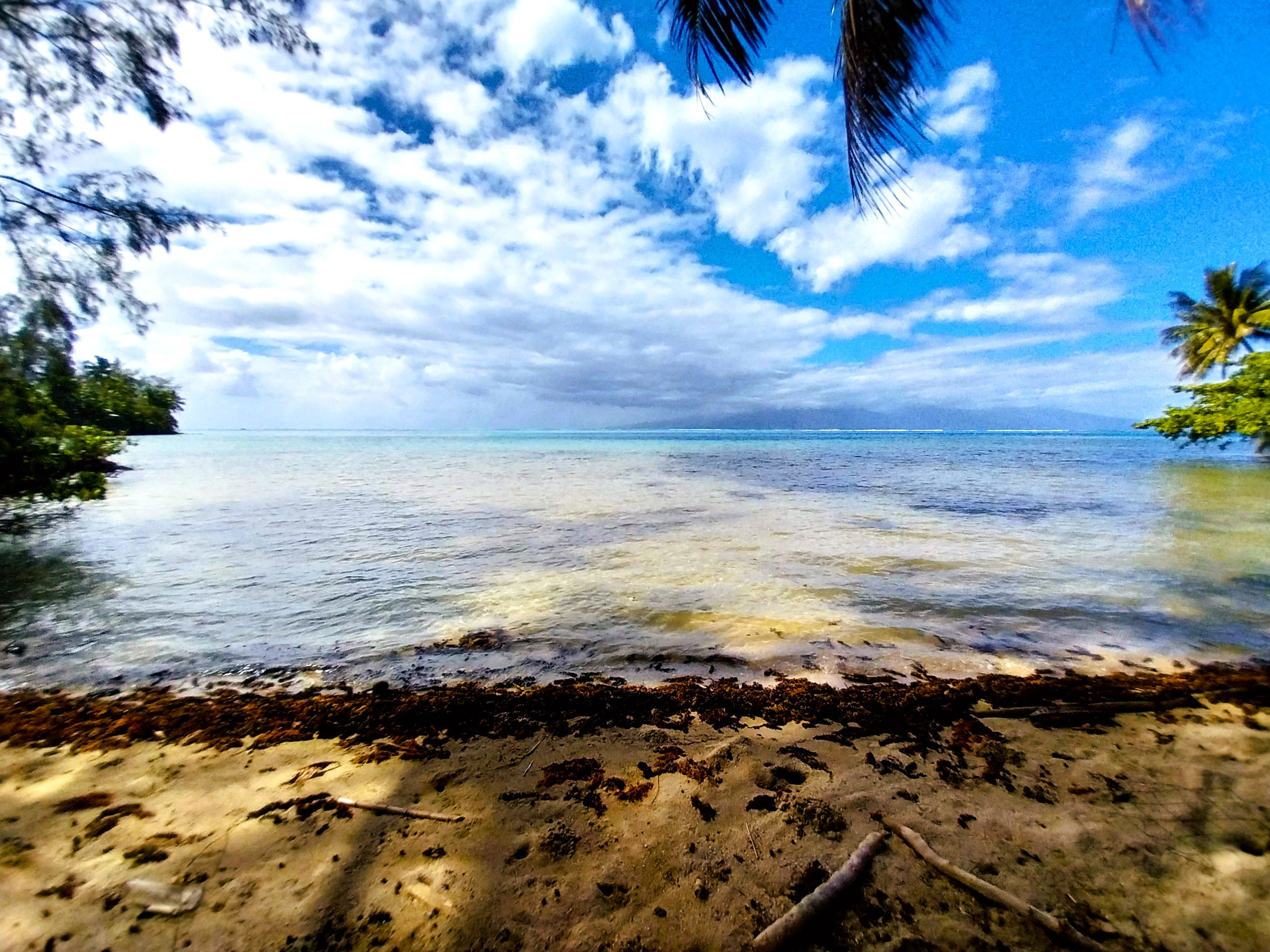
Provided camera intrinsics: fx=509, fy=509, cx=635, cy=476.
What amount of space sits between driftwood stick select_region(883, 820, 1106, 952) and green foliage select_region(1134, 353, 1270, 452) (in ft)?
87.7

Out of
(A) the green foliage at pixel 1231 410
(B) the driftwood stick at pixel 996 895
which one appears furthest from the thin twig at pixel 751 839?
(A) the green foliage at pixel 1231 410

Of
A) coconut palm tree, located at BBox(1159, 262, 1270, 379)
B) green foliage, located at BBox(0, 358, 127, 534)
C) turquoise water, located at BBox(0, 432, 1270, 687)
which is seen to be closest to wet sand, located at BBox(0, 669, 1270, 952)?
turquoise water, located at BBox(0, 432, 1270, 687)

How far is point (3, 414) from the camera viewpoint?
8281 mm

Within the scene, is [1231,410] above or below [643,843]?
above

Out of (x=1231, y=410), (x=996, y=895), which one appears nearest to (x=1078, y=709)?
(x=996, y=895)

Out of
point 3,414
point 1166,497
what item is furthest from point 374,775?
point 1166,497

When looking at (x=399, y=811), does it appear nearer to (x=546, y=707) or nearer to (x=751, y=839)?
(x=546, y=707)

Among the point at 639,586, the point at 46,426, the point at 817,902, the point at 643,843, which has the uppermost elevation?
the point at 46,426

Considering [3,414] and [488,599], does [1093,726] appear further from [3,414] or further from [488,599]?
[3,414]

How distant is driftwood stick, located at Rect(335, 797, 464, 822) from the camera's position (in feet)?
8.64

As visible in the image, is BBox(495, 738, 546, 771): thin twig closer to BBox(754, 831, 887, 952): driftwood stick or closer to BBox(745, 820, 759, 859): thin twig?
BBox(745, 820, 759, 859): thin twig

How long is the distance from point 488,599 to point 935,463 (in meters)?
37.1

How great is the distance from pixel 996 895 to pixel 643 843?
149 cm

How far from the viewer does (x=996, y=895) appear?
6.76 ft
